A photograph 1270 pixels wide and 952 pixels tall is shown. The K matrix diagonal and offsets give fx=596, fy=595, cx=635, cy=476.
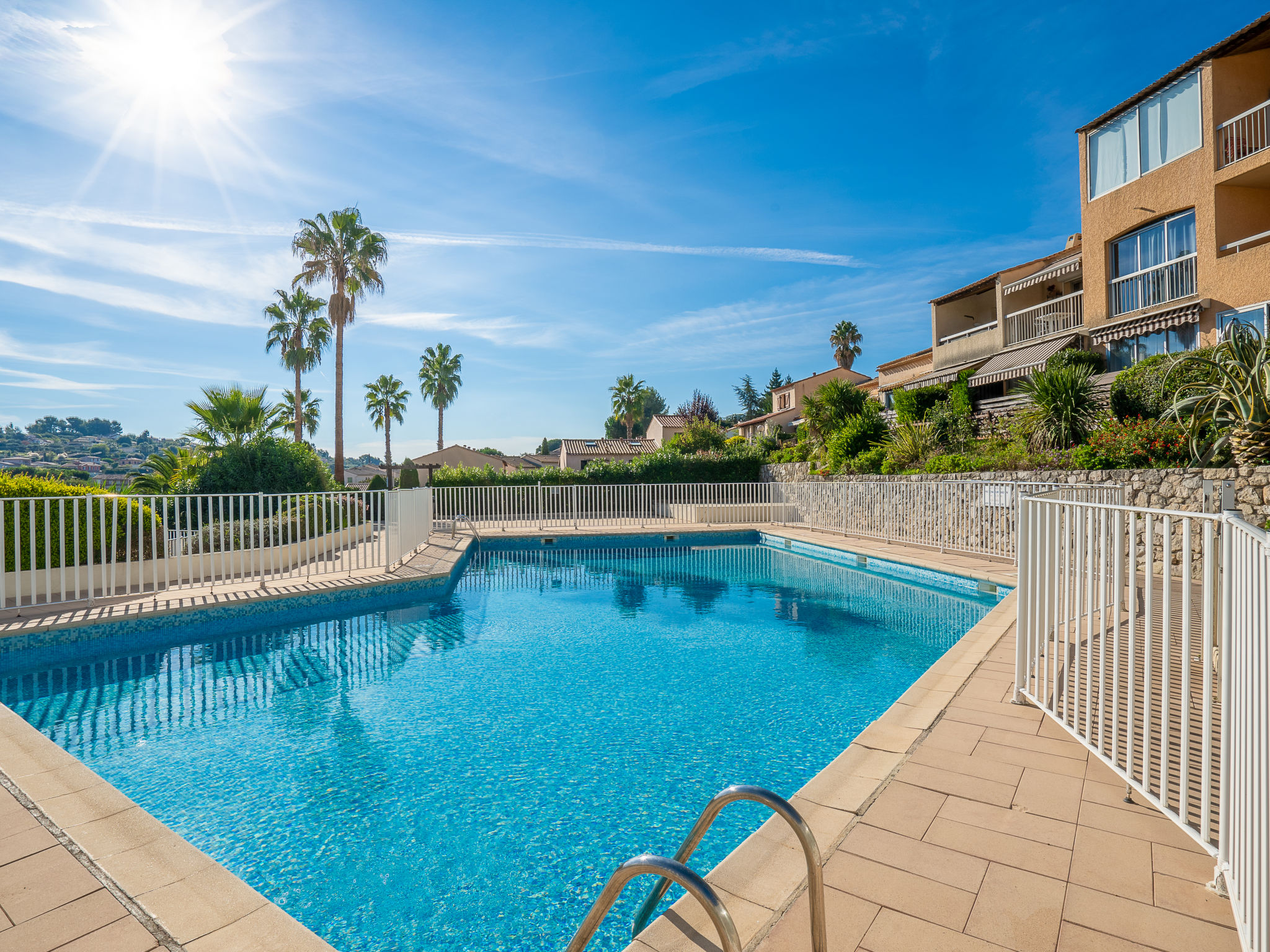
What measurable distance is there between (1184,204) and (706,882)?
60.2 feet

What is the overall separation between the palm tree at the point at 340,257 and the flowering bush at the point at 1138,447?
2426cm

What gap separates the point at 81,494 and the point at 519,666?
654cm

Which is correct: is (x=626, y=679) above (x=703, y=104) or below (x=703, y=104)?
below

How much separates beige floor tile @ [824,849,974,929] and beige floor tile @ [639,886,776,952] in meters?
0.33

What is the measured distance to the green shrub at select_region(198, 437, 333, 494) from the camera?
45.2ft

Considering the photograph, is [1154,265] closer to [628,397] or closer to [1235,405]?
[1235,405]

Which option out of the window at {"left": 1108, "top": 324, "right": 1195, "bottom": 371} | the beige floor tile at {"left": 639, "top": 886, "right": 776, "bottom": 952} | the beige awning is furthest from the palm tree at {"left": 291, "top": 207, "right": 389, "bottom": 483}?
the beige floor tile at {"left": 639, "top": 886, "right": 776, "bottom": 952}

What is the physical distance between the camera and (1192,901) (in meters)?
1.93

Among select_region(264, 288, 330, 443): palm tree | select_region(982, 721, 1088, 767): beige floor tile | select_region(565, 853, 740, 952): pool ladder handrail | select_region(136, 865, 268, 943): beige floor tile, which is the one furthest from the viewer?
select_region(264, 288, 330, 443): palm tree

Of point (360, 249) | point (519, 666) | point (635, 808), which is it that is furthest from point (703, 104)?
point (360, 249)

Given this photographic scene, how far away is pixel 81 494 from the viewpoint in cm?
786

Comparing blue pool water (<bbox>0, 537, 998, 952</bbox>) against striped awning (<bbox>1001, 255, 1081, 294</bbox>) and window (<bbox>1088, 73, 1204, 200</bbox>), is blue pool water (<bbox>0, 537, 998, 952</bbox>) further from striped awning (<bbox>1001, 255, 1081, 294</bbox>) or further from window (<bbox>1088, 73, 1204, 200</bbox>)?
striped awning (<bbox>1001, 255, 1081, 294</bbox>)

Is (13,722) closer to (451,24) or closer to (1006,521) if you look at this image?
(451,24)

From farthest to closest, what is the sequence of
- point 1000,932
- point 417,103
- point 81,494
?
point 417,103 → point 81,494 → point 1000,932
